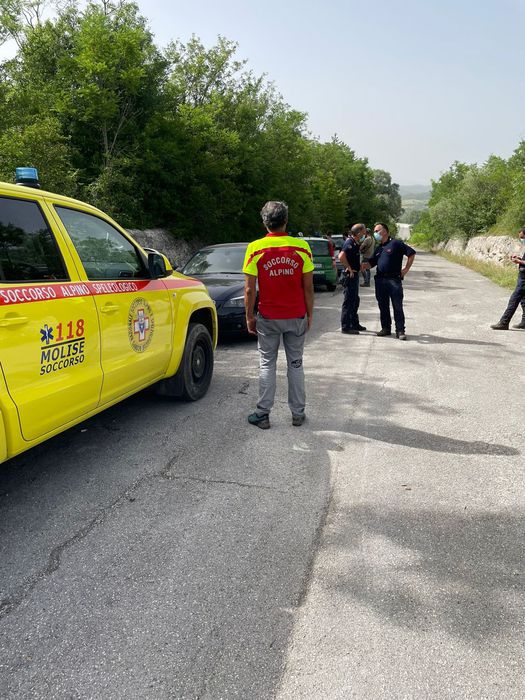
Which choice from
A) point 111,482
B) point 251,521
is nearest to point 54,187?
point 111,482

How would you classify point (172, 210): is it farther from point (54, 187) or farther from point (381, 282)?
point (381, 282)

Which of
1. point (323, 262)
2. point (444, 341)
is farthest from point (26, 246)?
point (323, 262)

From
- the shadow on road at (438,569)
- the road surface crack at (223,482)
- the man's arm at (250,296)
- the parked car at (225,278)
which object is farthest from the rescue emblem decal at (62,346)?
the parked car at (225,278)

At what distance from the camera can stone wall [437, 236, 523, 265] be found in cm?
3083

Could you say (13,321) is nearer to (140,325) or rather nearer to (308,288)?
(140,325)

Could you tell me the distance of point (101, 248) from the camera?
4203 mm

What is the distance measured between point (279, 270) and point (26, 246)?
7.07ft

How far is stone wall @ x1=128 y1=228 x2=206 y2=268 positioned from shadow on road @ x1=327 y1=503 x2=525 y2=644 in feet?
52.3

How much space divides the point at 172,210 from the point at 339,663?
1994 cm

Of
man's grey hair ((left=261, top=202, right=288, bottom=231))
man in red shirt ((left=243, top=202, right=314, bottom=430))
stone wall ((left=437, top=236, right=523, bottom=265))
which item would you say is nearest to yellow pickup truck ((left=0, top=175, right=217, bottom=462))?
man in red shirt ((left=243, top=202, right=314, bottom=430))

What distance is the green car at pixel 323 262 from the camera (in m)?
16.7

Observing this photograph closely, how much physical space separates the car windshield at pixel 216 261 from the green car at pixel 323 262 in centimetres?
664

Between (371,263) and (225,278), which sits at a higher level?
(371,263)

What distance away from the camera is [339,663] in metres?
2.24
